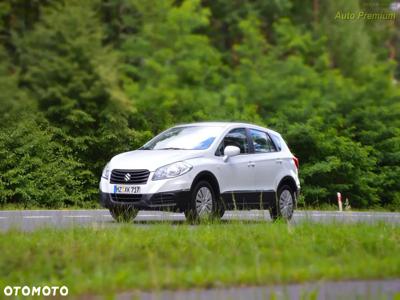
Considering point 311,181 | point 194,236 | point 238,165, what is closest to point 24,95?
point 311,181

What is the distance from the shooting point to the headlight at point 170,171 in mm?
13742

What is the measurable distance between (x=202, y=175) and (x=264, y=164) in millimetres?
2036

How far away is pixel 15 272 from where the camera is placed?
794 cm

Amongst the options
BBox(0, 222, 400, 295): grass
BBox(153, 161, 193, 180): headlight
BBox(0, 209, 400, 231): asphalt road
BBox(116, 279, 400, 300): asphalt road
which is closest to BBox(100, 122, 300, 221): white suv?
BBox(153, 161, 193, 180): headlight

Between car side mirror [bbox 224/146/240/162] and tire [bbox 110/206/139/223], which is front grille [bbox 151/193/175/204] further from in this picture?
car side mirror [bbox 224/146/240/162]

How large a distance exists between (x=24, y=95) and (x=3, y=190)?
13228 millimetres

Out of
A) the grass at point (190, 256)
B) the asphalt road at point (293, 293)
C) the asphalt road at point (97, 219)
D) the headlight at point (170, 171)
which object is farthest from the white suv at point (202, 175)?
the asphalt road at point (293, 293)

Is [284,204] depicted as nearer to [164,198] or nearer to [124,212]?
[164,198]

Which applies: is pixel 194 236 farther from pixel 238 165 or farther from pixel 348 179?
pixel 348 179

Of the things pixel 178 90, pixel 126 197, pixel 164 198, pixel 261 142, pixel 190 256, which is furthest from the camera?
pixel 178 90

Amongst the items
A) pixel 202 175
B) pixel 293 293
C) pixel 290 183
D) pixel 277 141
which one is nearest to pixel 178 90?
pixel 277 141

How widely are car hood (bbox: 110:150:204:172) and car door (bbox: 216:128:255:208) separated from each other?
713 mm

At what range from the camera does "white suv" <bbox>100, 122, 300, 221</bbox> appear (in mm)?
13773

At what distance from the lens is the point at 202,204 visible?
557 inches
